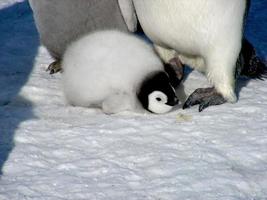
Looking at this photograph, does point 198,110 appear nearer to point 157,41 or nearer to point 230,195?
point 157,41

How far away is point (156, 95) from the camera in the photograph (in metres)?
2.69

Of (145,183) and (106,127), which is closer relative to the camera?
(145,183)

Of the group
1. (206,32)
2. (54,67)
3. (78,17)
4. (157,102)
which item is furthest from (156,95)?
(54,67)

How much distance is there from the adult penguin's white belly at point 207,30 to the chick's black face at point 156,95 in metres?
0.18

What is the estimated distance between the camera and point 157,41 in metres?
2.99

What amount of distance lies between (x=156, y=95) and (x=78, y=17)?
0.61 metres

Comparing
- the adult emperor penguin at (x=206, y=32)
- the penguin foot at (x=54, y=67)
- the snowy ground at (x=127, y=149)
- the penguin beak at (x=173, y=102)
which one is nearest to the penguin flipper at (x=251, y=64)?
the snowy ground at (x=127, y=149)

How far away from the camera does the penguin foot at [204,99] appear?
2.81 m

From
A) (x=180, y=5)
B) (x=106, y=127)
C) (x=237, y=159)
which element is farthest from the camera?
(x=180, y=5)

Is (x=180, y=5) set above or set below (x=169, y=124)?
above

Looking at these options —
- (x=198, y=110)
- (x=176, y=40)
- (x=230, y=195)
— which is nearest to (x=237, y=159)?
(x=230, y=195)

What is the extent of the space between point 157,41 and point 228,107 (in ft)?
1.44

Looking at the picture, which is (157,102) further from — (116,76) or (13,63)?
(13,63)

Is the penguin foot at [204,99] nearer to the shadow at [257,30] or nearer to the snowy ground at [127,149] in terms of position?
the snowy ground at [127,149]
